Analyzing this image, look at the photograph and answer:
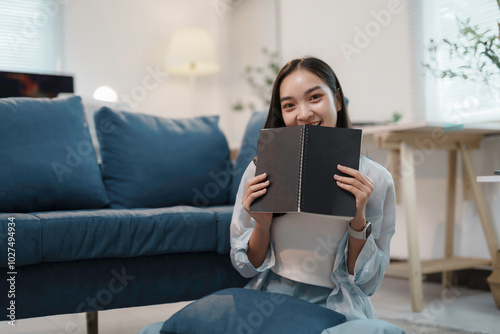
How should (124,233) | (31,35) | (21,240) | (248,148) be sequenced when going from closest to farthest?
(21,240) < (124,233) < (248,148) < (31,35)

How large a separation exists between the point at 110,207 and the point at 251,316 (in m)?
1.13

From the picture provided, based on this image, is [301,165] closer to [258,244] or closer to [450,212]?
[258,244]

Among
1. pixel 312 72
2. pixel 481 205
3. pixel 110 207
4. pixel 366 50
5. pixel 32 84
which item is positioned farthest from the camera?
pixel 366 50

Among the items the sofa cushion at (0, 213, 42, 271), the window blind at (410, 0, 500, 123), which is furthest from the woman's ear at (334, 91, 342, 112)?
the window blind at (410, 0, 500, 123)

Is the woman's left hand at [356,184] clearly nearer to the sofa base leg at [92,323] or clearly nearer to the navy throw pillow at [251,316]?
the navy throw pillow at [251,316]

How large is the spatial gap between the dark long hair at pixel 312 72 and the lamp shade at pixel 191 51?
3011 millimetres

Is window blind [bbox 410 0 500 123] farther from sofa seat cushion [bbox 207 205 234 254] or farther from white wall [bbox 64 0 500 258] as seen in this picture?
sofa seat cushion [bbox 207 205 234 254]

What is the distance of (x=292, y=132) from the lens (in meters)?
1.09

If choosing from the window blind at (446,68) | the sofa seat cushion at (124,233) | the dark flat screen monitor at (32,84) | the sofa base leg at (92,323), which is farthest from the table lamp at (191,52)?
the sofa base leg at (92,323)

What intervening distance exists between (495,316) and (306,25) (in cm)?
246

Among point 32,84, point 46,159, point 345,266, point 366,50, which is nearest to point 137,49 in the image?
point 32,84

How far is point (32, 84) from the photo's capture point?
304cm

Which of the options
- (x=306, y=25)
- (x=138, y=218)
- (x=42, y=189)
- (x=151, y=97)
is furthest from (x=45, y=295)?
(x=151, y=97)

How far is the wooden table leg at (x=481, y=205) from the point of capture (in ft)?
7.95
